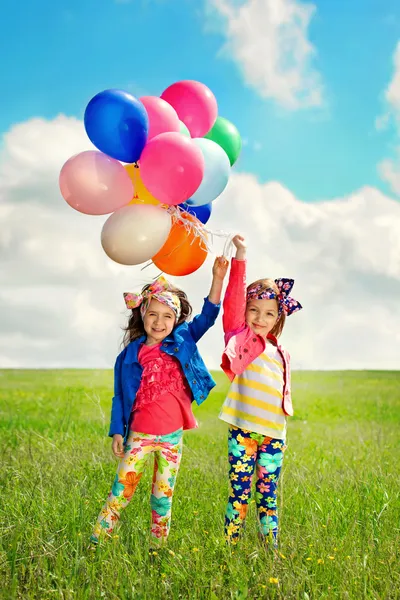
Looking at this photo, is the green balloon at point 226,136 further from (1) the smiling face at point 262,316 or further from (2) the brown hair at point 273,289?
(1) the smiling face at point 262,316

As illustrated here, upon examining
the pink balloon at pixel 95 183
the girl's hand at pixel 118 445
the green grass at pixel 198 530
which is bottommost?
the green grass at pixel 198 530

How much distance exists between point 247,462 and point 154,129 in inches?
75.7

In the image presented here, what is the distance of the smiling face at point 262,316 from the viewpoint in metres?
3.73

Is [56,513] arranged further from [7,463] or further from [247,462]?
[7,463]

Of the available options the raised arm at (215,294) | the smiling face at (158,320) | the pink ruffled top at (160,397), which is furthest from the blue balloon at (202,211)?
the pink ruffled top at (160,397)

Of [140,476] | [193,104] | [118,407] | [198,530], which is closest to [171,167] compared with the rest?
[193,104]

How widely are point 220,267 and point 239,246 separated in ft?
0.53

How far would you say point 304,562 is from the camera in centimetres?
329

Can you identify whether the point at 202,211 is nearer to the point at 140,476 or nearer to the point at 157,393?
the point at 157,393

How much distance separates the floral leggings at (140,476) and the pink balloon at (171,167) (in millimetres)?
1335

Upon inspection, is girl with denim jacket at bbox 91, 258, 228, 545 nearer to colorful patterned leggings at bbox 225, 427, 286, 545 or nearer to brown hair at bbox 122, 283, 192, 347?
brown hair at bbox 122, 283, 192, 347

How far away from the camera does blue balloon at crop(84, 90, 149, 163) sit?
11.0 ft

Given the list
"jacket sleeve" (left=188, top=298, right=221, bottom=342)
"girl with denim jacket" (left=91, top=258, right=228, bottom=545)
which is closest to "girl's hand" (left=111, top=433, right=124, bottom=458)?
"girl with denim jacket" (left=91, top=258, right=228, bottom=545)

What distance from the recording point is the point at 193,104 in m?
3.86
